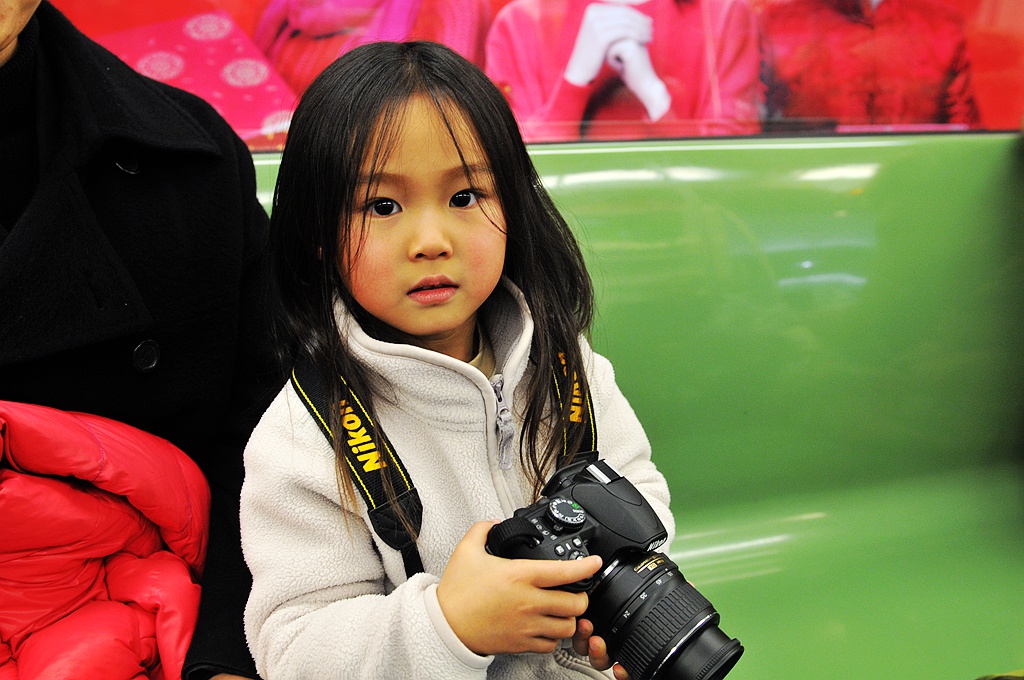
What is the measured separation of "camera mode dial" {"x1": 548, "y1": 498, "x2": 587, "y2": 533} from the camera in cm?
64

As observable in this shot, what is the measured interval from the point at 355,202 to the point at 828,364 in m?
0.82

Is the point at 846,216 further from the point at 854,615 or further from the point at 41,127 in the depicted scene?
the point at 41,127

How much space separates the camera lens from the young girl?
0.03 m

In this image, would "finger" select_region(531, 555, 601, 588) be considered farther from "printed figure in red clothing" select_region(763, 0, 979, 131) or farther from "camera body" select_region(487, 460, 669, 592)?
"printed figure in red clothing" select_region(763, 0, 979, 131)

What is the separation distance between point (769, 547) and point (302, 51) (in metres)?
1.00

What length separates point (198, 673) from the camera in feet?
2.40

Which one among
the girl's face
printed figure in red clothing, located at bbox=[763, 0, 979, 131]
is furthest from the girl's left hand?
printed figure in red clothing, located at bbox=[763, 0, 979, 131]

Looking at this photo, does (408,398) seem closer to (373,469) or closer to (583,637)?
(373,469)

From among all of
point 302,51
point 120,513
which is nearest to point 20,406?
point 120,513

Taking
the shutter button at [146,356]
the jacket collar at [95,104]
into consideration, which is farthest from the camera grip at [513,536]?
the jacket collar at [95,104]

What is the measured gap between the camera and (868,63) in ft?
4.96

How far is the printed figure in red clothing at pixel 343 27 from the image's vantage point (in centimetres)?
124

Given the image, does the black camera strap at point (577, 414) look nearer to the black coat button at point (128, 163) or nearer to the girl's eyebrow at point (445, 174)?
the girl's eyebrow at point (445, 174)

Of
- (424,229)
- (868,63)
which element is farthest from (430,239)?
(868,63)
